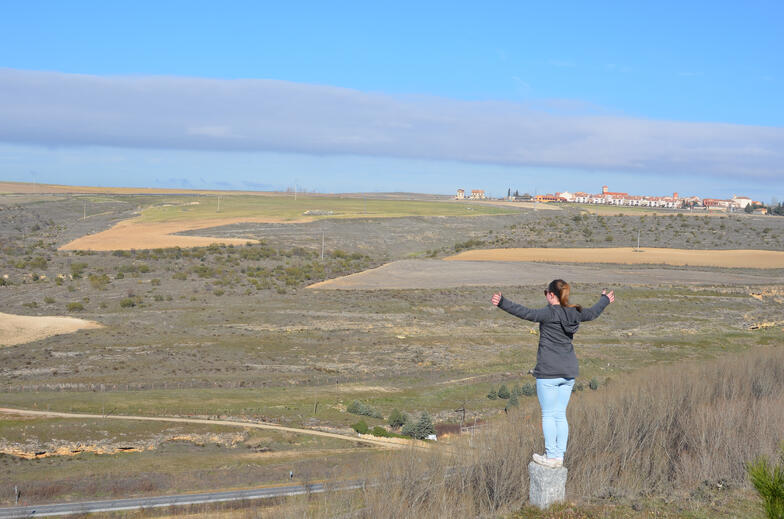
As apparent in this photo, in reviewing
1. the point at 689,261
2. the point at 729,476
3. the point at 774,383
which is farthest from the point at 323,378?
the point at 689,261

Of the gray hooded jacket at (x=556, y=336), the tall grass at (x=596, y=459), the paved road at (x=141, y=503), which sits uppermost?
the gray hooded jacket at (x=556, y=336)

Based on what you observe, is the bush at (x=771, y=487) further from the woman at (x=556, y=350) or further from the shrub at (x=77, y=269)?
the shrub at (x=77, y=269)

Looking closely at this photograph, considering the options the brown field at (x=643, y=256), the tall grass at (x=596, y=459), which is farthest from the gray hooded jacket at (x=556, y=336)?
the brown field at (x=643, y=256)

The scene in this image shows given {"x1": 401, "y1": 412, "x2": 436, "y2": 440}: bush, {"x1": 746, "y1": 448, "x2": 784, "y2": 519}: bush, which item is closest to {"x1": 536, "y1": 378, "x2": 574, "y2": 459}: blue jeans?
{"x1": 746, "y1": 448, "x2": 784, "y2": 519}: bush

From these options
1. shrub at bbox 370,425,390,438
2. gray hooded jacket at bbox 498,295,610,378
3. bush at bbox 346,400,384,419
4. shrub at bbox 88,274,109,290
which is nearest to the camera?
gray hooded jacket at bbox 498,295,610,378

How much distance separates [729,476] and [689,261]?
7582 cm

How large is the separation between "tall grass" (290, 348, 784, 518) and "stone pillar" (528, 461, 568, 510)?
2.42 feet

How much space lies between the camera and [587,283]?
222 ft

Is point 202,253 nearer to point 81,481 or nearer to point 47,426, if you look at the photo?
point 47,426

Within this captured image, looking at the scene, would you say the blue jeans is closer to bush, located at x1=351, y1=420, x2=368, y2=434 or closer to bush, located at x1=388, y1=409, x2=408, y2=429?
bush, located at x1=351, y1=420, x2=368, y2=434

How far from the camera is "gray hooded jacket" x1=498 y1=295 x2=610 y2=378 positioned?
960cm

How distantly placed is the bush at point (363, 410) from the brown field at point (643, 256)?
54137mm

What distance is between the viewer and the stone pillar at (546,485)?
10.3 meters

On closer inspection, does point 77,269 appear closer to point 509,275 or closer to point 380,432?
point 509,275
